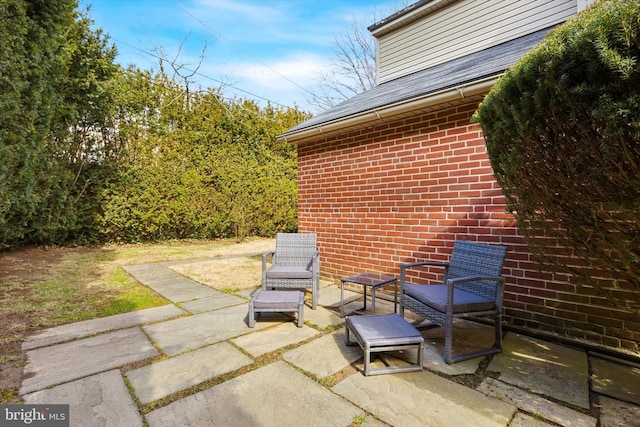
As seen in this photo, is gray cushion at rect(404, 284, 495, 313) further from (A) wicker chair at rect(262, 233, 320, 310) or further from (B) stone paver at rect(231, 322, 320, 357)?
(A) wicker chair at rect(262, 233, 320, 310)

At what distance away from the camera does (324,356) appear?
2.55m

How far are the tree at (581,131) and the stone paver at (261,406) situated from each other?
1698 millimetres

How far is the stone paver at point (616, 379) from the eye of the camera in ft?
6.74

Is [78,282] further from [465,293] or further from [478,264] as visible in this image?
[478,264]

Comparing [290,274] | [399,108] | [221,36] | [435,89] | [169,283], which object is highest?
[221,36]

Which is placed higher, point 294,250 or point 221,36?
point 221,36

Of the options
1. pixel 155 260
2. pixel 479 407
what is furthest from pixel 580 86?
pixel 155 260

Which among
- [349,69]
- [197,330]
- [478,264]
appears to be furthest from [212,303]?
[349,69]

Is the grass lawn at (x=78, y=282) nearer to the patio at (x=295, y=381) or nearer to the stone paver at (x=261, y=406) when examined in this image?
the patio at (x=295, y=381)

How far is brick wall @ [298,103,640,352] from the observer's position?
293cm

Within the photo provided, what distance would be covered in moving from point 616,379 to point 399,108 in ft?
10.6

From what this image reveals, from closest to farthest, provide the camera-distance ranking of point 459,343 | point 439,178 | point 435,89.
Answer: point 459,343
point 435,89
point 439,178

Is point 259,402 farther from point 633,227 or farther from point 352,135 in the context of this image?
point 352,135

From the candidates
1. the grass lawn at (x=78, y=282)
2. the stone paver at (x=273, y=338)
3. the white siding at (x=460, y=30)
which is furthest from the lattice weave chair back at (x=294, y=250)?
the white siding at (x=460, y=30)
